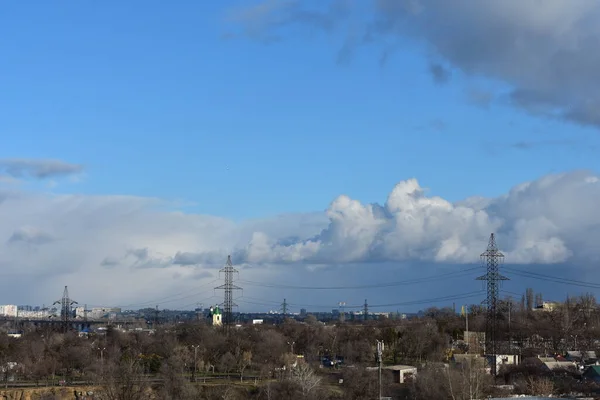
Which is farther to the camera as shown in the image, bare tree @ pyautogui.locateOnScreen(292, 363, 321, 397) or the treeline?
the treeline

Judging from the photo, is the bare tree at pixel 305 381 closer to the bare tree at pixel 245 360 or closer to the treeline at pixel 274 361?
the treeline at pixel 274 361

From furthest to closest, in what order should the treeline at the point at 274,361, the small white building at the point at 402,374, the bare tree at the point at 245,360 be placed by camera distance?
the bare tree at the point at 245,360 < the small white building at the point at 402,374 < the treeline at the point at 274,361

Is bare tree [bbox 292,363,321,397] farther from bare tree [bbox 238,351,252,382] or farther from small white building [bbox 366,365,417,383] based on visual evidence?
bare tree [bbox 238,351,252,382]

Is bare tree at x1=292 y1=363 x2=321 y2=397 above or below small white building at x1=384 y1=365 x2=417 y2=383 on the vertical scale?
above

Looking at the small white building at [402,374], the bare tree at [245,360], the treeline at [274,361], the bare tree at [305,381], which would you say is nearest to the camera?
the bare tree at [305,381]

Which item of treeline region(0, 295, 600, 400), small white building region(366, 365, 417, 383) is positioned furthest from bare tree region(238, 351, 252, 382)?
small white building region(366, 365, 417, 383)

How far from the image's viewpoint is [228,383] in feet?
186

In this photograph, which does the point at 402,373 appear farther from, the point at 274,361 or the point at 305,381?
the point at 274,361

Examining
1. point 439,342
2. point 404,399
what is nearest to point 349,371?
point 404,399

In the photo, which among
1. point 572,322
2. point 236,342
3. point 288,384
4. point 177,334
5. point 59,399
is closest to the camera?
point 288,384

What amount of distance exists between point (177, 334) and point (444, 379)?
171 ft

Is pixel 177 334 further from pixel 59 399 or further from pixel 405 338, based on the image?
pixel 59 399

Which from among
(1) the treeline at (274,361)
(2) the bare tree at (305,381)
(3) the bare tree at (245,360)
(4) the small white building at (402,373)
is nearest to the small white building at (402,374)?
(4) the small white building at (402,373)

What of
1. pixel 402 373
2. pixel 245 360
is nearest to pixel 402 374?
pixel 402 373
